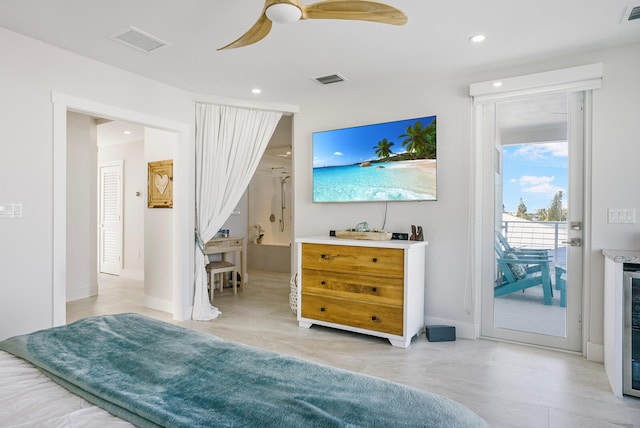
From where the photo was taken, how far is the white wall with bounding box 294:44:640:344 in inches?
114

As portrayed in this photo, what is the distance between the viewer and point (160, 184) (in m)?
4.43

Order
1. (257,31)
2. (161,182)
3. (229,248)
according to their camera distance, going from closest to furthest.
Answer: (257,31) → (161,182) → (229,248)

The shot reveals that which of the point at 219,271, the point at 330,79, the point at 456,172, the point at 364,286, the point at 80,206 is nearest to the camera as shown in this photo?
the point at 364,286

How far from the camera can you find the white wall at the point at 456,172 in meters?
2.88

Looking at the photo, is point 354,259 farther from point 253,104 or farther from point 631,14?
point 631,14

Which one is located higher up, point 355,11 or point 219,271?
point 355,11

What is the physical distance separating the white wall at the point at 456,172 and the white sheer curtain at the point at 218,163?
554 mm

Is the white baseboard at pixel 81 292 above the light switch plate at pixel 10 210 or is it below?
below

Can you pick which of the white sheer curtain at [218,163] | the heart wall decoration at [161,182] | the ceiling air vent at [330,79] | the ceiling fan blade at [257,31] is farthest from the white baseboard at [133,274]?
the ceiling fan blade at [257,31]

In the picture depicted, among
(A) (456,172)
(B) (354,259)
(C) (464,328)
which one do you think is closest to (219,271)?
(B) (354,259)

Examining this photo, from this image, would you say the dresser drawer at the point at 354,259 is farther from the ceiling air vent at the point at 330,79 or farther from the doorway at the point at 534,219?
the ceiling air vent at the point at 330,79

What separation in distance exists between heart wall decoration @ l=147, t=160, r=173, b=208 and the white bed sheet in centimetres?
317

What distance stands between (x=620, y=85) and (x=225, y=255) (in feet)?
16.3

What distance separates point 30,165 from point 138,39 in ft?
4.21
